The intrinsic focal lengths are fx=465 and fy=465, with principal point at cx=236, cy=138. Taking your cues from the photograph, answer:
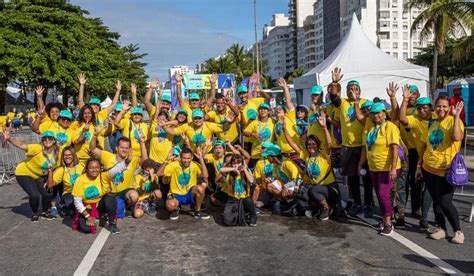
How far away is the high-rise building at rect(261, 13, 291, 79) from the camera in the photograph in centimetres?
15325

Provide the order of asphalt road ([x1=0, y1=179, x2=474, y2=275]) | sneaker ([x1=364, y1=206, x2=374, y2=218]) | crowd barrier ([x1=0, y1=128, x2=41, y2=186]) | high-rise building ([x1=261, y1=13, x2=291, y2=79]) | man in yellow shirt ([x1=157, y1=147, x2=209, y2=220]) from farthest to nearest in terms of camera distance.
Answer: high-rise building ([x1=261, y1=13, x2=291, y2=79])
crowd barrier ([x1=0, y1=128, x2=41, y2=186])
man in yellow shirt ([x1=157, y1=147, x2=209, y2=220])
sneaker ([x1=364, y1=206, x2=374, y2=218])
asphalt road ([x1=0, y1=179, x2=474, y2=275])

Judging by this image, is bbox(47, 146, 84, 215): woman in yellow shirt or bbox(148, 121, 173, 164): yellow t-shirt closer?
bbox(47, 146, 84, 215): woman in yellow shirt

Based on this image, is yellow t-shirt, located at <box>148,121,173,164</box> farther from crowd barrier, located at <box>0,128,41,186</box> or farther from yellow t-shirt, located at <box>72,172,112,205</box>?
crowd barrier, located at <box>0,128,41,186</box>

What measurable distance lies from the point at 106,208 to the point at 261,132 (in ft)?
8.59

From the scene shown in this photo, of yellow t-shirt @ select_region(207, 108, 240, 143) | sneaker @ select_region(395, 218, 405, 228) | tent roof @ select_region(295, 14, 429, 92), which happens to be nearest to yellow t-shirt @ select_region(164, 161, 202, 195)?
yellow t-shirt @ select_region(207, 108, 240, 143)

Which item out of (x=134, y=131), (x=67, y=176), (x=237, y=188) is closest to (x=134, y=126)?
(x=134, y=131)

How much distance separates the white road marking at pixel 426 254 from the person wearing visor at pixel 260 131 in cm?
248

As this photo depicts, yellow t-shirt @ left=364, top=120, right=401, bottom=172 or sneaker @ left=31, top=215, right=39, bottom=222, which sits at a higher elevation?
yellow t-shirt @ left=364, top=120, right=401, bottom=172

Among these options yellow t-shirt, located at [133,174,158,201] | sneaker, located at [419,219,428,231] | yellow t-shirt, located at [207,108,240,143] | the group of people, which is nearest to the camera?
the group of people

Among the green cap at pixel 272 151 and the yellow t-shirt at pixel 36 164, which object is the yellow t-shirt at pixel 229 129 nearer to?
the green cap at pixel 272 151

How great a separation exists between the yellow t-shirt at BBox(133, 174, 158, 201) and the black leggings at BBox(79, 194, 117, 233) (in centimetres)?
84

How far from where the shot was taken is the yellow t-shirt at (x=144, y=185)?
7.00 meters

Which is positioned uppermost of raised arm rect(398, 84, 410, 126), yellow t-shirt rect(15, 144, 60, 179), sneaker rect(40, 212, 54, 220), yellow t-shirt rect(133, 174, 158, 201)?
raised arm rect(398, 84, 410, 126)

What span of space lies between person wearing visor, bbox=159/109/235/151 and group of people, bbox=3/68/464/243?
0.02 m
